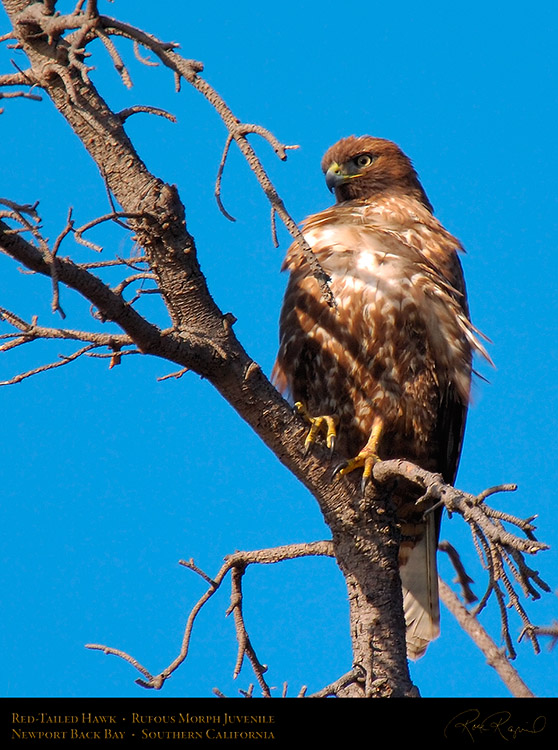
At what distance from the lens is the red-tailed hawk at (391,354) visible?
14.3ft

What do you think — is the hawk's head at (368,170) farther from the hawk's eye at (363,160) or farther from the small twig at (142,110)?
the small twig at (142,110)

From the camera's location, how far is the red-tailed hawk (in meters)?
4.35

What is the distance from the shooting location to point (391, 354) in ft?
14.3

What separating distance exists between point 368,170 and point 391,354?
1540 mm

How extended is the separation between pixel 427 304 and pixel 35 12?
2089 mm

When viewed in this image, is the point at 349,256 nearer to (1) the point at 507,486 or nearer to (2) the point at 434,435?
(2) the point at 434,435


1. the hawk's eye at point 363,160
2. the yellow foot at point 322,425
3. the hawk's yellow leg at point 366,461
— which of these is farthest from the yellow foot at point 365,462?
the hawk's eye at point 363,160

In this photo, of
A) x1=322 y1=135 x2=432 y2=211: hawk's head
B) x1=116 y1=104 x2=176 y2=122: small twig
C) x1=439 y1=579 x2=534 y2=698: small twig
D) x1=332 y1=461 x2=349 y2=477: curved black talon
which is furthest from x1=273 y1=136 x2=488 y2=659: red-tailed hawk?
x1=116 y1=104 x2=176 y2=122: small twig

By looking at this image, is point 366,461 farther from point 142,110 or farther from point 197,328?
point 142,110
